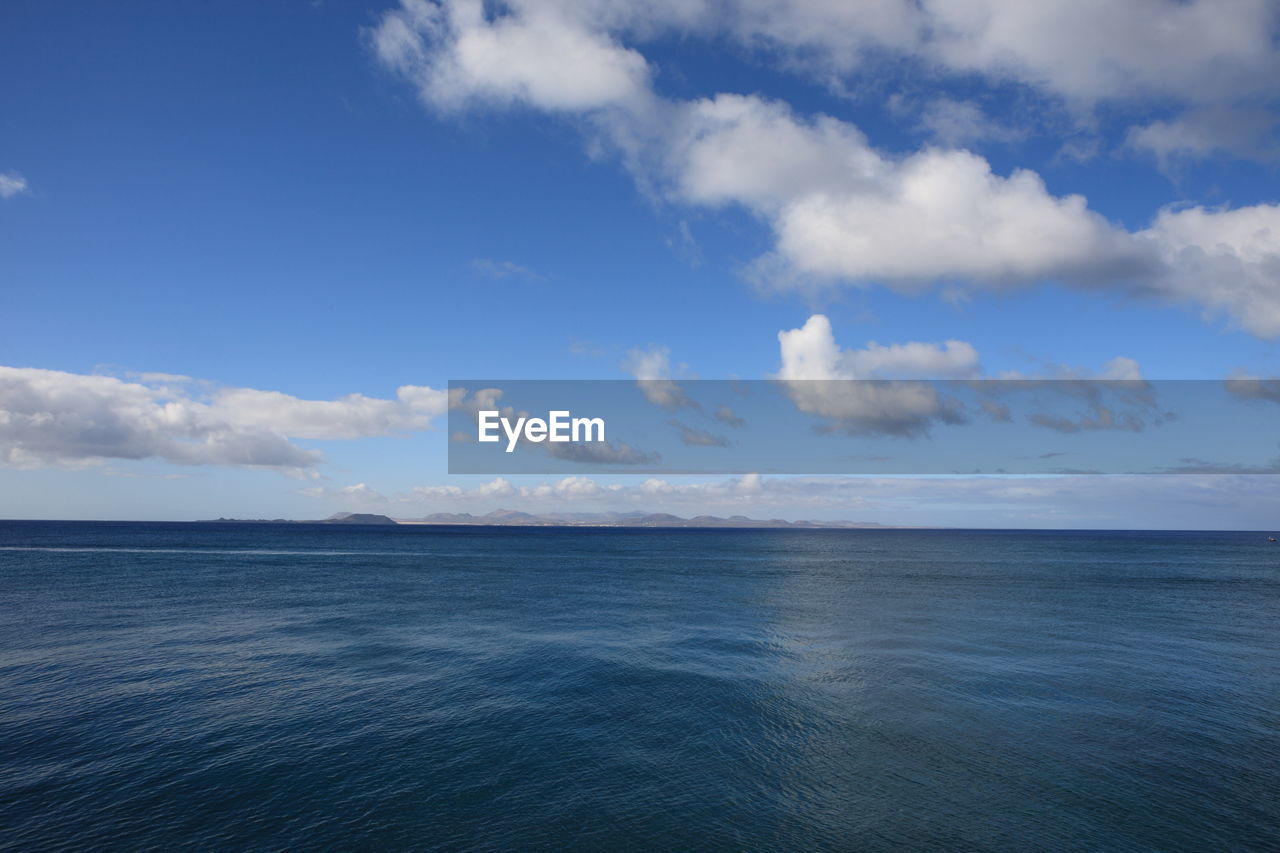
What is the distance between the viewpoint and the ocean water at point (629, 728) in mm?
20125

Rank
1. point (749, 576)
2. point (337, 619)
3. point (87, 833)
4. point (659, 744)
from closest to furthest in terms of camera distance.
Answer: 1. point (87, 833)
2. point (659, 744)
3. point (337, 619)
4. point (749, 576)

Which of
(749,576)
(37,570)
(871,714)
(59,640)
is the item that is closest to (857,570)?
(749,576)

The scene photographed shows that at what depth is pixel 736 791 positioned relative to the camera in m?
22.5

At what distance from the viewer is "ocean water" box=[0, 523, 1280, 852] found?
66.0 ft

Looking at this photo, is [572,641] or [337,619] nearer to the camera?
[572,641]

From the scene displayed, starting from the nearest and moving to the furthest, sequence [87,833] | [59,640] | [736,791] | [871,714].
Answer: [87,833] → [736,791] → [871,714] → [59,640]

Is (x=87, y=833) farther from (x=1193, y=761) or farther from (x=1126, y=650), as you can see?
(x=1126, y=650)

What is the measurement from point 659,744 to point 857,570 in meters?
96.7

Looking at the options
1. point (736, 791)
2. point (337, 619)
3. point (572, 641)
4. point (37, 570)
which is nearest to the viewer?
point (736, 791)

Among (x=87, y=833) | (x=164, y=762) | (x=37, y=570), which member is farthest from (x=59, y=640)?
(x=37, y=570)

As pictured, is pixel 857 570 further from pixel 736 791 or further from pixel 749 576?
pixel 736 791

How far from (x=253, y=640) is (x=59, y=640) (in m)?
12.7

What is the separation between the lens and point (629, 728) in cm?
2844

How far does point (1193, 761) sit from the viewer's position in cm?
2536
